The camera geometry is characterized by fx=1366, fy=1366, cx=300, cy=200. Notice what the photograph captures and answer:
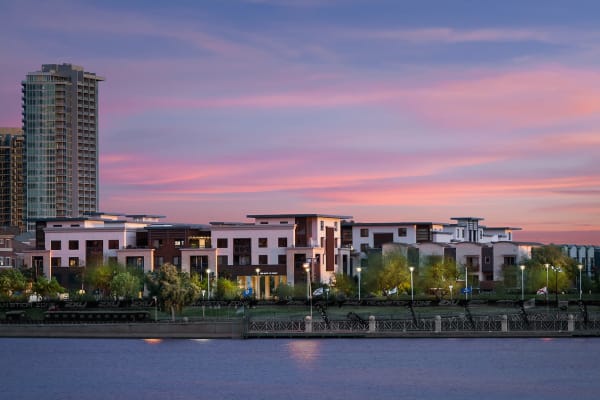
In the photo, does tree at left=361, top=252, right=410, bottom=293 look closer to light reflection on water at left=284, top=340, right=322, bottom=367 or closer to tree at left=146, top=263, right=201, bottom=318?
tree at left=146, top=263, right=201, bottom=318

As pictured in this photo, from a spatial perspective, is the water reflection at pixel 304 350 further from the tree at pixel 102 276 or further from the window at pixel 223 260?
the window at pixel 223 260

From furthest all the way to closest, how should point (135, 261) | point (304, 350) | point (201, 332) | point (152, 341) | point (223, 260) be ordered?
1. point (135, 261)
2. point (223, 260)
3. point (152, 341)
4. point (201, 332)
5. point (304, 350)

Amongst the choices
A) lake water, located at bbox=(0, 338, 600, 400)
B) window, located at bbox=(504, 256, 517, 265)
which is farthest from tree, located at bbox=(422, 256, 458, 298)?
lake water, located at bbox=(0, 338, 600, 400)

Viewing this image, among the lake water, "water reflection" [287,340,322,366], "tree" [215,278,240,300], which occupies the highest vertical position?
"tree" [215,278,240,300]

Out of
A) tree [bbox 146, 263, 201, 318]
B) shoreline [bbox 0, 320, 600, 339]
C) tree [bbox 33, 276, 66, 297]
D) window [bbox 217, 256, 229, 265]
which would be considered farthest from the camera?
window [bbox 217, 256, 229, 265]

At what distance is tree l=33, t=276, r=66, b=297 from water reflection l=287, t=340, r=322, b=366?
4636 cm

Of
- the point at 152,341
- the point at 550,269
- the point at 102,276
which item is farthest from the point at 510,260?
the point at 152,341

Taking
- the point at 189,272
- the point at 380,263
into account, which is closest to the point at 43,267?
the point at 189,272

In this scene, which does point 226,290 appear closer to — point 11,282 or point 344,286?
point 344,286

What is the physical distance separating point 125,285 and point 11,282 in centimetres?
1331

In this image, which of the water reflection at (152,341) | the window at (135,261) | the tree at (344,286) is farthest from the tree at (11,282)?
the water reflection at (152,341)

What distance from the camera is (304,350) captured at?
9962cm

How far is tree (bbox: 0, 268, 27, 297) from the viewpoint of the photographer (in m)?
145

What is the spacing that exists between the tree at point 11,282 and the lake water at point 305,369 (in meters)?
34.6
